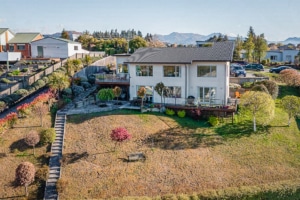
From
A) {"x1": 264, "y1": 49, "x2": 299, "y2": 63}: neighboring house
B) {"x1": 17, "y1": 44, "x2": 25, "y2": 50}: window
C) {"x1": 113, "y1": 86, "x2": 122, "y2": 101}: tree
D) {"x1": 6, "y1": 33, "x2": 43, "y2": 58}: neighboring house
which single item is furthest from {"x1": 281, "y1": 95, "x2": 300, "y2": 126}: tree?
{"x1": 264, "y1": 49, "x2": 299, "y2": 63}: neighboring house

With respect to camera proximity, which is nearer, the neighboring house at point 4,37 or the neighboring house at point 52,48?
the neighboring house at point 52,48

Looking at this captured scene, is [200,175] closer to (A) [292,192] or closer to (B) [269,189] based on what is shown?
(B) [269,189]

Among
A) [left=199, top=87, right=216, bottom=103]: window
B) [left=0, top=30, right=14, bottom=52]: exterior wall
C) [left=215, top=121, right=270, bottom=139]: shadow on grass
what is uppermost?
[left=0, top=30, right=14, bottom=52]: exterior wall

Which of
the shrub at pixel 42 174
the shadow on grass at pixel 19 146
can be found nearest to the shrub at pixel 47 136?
the shadow on grass at pixel 19 146

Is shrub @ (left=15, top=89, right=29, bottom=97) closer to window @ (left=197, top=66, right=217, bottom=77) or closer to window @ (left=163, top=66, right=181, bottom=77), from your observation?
window @ (left=163, top=66, right=181, bottom=77)

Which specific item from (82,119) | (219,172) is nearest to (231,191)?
(219,172)

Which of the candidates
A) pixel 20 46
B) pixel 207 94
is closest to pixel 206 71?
pixel 207 94

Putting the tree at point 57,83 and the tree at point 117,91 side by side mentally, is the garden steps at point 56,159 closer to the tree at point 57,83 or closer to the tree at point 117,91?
the tree at point 57,83
